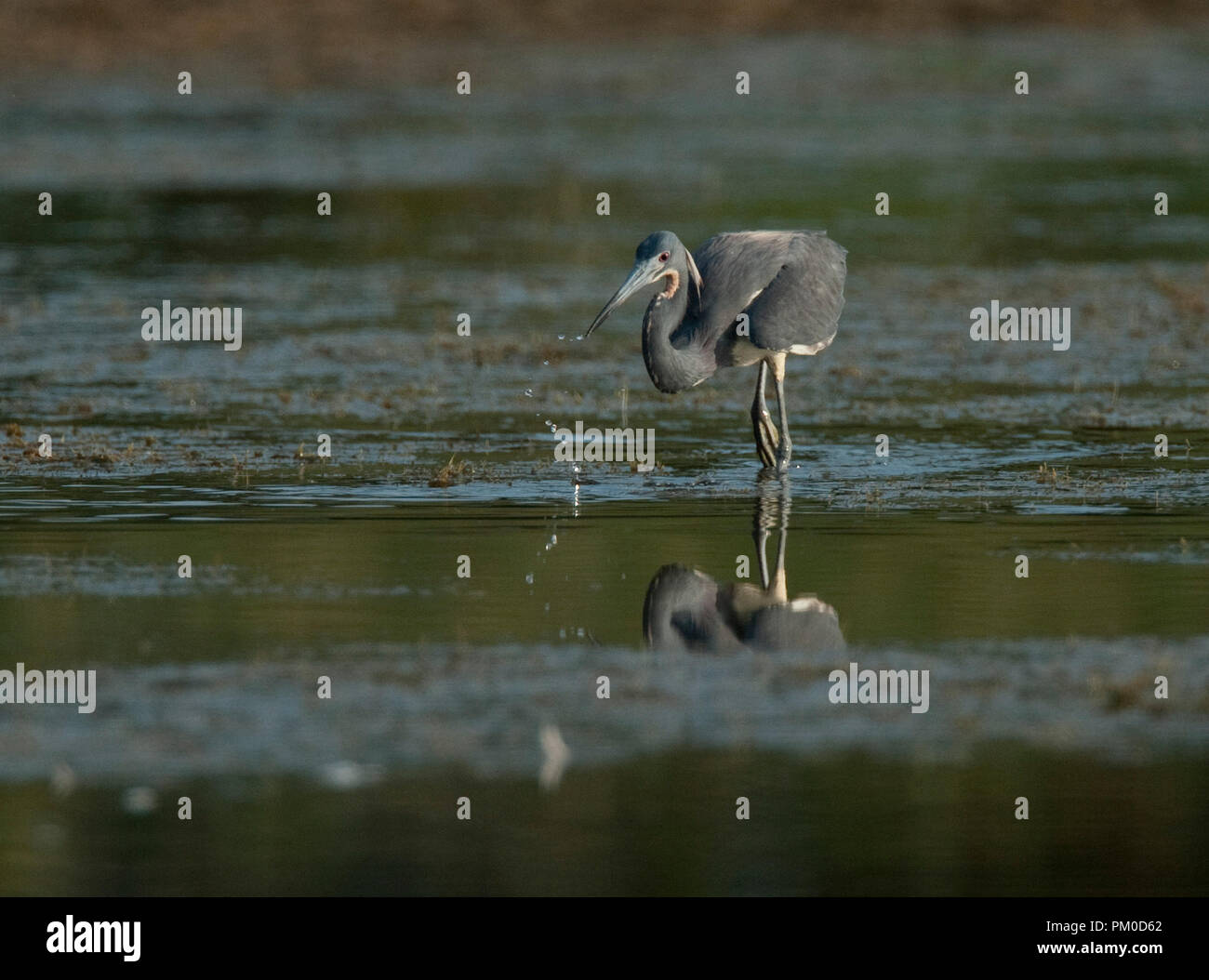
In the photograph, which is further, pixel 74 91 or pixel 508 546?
pixel 74 91

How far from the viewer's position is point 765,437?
14.2m

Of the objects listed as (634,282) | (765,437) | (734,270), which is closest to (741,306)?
(734,270)

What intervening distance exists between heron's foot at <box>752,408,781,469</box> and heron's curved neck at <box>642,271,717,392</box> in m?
0.45

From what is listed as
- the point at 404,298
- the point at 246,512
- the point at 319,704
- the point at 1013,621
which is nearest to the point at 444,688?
the point at 319,704

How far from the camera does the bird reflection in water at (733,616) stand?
399 inches

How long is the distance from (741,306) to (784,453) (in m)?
0.99

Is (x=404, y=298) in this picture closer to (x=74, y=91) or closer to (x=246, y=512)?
(x=246, y=512)

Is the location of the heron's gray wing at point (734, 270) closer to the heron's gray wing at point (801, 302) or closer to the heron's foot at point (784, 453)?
the heron's gray wing at point (801, 302)

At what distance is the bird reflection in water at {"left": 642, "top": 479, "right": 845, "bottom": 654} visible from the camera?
33.2 feet

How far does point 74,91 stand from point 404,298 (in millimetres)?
17604

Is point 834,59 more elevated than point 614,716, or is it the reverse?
point 834,59

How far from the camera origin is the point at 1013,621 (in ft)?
34.1

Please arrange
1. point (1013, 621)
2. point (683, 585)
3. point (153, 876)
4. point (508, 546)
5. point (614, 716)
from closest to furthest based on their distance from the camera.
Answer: point (153, 876)
point (614, 716)
point (1013, 621)
point (683, 585)
point (508, 546)

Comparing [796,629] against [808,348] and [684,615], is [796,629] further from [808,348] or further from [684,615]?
[808,348]
